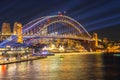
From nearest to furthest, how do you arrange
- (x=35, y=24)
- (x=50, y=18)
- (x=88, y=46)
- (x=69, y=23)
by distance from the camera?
(x=35, y=24), (x=50, y=18), (x=69, y=23), (x=88, y=46)

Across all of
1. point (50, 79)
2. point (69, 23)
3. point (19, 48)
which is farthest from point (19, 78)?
point (69, 23)

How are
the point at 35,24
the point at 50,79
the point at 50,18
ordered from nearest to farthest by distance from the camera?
the point at 50,79
the point at 35,24
the point at 50,18

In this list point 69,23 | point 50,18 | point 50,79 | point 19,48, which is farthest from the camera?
point 69,23

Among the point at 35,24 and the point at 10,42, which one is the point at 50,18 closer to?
the point at 35,24

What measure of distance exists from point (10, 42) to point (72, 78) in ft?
139

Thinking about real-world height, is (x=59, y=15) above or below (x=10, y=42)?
above

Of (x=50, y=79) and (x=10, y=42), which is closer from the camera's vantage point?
(x=50, y=79)

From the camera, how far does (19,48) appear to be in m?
64.7

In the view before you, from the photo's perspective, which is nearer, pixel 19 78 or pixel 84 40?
pixel 19 78

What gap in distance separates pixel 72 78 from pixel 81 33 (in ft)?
224

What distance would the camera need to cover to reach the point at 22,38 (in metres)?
65.8

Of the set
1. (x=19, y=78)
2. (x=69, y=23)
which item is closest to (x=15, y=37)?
(x=69, y=23)

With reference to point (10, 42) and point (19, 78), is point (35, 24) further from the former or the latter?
point (19, 78)

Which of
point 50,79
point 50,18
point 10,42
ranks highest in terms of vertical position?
point 50,18
